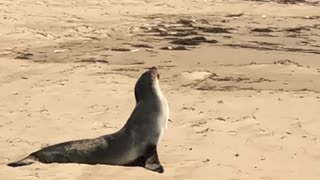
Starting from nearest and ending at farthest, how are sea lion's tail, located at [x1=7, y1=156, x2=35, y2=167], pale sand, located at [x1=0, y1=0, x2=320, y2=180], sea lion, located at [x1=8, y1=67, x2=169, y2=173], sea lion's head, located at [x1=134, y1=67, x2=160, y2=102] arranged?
sea lion's tail, located at [x1=7, y1=156, x2=35, y2=167], sea lion, located at [x1=8, y1=67, x2=169, y2=173], pale sand, located at [x1=0, y1=0, x2=320, y2=180], sea lion's head, located at [x1=134, y1=67, x2=160, y2=102]

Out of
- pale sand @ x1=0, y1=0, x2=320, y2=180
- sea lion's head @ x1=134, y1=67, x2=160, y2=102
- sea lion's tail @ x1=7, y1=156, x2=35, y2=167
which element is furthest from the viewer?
sea lion's head @ x1=134, y1=67, x2=160, y2=102

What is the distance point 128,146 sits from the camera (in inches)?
234

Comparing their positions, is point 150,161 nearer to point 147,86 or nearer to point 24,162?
point 147,86

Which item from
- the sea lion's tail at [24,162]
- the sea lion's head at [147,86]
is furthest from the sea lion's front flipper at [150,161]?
the sea lion's tail at [24,162]

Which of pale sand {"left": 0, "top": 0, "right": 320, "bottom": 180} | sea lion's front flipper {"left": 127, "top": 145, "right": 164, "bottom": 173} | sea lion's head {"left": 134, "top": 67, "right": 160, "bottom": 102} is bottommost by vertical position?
pale sand {"left": 0, "top": 0, "right": 320, "bottom": 180}

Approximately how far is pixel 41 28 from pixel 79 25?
944 mm

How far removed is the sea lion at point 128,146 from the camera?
19.0ft

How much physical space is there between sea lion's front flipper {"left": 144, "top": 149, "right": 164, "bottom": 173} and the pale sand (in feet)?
0.25

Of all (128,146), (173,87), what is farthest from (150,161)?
(173,87)

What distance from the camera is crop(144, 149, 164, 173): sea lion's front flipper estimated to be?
5.68 m

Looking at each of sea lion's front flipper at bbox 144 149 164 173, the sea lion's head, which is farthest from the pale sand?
the sea lion's head

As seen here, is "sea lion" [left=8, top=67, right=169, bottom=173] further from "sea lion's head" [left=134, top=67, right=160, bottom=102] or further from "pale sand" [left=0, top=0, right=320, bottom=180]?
"pale sand" [left=0, top=0, right=320, bottom=180]

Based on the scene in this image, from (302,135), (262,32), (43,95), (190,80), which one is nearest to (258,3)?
(262,32)

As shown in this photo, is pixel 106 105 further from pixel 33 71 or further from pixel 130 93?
pixel 33 71
